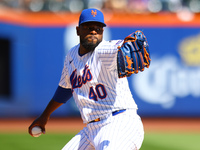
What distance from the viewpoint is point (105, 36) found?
11.2 meters

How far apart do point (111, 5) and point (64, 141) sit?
5672 millimetres

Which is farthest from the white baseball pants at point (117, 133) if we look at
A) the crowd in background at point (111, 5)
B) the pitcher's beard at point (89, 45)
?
the crowd in background at point (111, 5)

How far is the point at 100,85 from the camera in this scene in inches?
132

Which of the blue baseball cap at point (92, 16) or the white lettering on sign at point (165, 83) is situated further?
the white lettering on sign at point (165, 83)

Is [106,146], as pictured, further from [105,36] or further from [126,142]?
[105,36]

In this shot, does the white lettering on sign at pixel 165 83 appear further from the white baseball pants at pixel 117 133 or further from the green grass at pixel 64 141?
the white baseball pants at pixel 117 133

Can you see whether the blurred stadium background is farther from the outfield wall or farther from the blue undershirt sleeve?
the blue undershirt sleeve

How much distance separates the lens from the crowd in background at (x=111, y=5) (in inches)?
470

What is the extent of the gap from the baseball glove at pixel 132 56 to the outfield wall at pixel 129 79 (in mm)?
8083

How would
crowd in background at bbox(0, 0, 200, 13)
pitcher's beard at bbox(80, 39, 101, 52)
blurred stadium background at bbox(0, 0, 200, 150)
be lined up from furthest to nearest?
1. crowd in background at bbox(0, 0, 200, 13)
2. blurred stadium background at bbox(0, 0, 200, 150)
3. pitcher's beard at bbox(80, 39, 101, 52)

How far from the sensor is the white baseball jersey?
3.30 m

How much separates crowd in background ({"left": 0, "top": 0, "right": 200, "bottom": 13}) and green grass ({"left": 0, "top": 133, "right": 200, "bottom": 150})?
464 cm

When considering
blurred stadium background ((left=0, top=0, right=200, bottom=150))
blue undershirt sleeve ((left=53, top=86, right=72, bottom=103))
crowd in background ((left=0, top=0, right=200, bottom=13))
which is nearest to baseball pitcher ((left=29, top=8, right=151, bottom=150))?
blue undershirt sleeve ((left=53, top=86, right=72, bottom=103))

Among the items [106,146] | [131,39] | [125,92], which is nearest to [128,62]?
[131,39]
